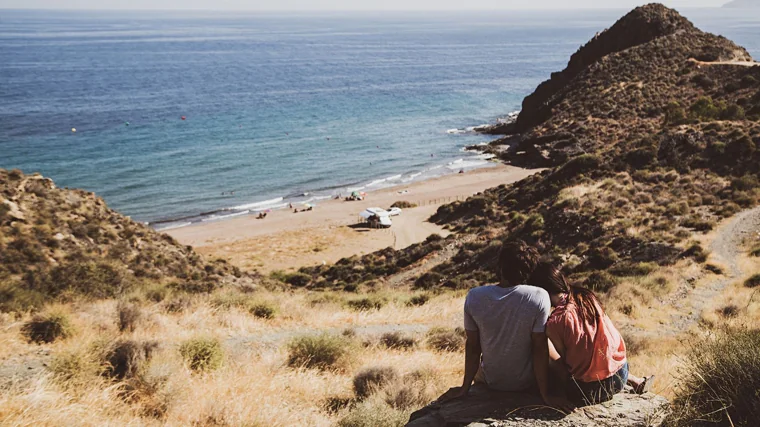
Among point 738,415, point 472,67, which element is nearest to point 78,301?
point 738,415

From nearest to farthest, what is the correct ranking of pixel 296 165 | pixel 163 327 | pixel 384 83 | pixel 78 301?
pixel 163 327
pixel 78 301
pixel 296 165
pixel 384 83

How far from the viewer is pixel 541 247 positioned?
24156 millimetres

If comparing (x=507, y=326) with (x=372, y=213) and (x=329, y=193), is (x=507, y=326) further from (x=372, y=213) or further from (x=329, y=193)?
(x=329, y=193)

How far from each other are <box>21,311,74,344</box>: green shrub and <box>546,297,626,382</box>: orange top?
7042 mm

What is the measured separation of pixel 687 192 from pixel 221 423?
2572 cm

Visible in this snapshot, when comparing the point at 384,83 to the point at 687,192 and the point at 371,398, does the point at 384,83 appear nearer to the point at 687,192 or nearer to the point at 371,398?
the point at 687,192

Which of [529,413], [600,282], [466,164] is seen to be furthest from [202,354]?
[466,164]

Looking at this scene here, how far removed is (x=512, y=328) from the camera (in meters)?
4.41

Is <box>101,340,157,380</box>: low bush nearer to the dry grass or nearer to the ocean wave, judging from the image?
the dry grass

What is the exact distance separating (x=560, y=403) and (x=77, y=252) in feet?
50.4

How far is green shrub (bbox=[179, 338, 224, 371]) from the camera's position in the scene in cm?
732

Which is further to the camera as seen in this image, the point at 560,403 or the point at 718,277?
the point at 718,277

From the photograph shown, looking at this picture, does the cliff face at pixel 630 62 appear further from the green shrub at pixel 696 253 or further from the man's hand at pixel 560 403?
the man's hand at pixel 560 403

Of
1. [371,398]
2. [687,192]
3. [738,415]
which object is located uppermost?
[738,415]
